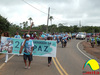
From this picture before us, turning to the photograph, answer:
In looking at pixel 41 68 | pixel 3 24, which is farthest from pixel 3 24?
pixel 41 68

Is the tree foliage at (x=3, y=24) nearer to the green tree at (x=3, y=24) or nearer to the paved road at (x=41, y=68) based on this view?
the green tree at (x=3, y=24)

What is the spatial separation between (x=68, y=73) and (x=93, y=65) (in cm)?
138

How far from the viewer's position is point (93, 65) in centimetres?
632

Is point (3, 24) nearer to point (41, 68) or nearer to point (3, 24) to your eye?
point (3, 24)

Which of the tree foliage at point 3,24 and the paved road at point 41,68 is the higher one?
the tree foliage at point 3,24

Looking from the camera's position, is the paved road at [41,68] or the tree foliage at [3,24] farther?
the tree foliage at [3,24]

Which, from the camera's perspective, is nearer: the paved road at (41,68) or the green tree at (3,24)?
the paved road at (41,68)

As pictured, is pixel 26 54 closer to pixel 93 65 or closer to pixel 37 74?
pixel 37 74

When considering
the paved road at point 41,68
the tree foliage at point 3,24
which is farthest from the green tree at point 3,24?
the paved road at point 41,68

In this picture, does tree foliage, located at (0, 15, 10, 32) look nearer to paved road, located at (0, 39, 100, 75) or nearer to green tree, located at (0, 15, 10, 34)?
green tree, located at (0, 15, 10, 34)

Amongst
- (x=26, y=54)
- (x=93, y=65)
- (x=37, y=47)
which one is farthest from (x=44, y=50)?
(x=93, y=65)

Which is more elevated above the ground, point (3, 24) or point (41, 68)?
point (3, 24)

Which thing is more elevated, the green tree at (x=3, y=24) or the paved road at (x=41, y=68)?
the green tree at (x=3, y=24)

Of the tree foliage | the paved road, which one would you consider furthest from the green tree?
the paved road
